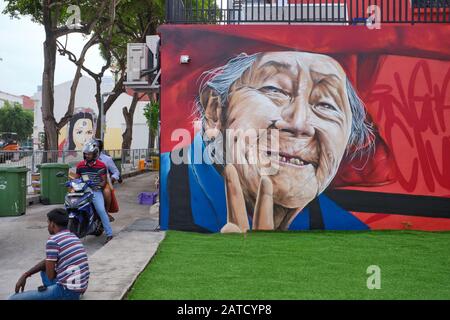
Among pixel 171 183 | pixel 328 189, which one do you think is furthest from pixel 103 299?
pixel 328 189

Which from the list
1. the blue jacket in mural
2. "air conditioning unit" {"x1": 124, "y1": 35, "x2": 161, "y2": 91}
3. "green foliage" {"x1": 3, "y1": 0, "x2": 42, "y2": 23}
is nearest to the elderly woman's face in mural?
"green foliage" {"x1": 3, "y1": 0, "x2": 42, "y2": 23}

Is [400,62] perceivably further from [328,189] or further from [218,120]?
[218,120]

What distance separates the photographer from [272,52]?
10.2m

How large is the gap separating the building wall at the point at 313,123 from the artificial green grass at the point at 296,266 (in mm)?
499

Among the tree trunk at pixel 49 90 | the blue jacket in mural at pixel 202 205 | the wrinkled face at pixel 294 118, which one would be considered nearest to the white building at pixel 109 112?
the tree trunk at pixel 49 90

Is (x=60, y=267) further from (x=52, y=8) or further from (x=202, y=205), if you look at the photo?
(x=52, y=8)

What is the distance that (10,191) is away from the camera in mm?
12820

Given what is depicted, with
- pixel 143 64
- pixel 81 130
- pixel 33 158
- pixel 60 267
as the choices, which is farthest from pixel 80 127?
pixel 60 267

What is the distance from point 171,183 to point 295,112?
2.57m

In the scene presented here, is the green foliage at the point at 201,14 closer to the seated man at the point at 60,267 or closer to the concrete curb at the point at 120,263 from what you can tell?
the concrete curb at the point at 120,263

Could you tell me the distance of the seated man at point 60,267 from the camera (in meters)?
4.97

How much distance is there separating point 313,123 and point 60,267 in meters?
6.13

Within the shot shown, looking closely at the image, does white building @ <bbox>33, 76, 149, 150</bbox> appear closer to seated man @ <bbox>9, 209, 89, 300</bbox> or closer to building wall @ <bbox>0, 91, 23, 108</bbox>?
building wall @ <bbox>0, 91, 23, 108</bbox>

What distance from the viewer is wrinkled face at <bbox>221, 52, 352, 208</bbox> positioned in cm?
1005
